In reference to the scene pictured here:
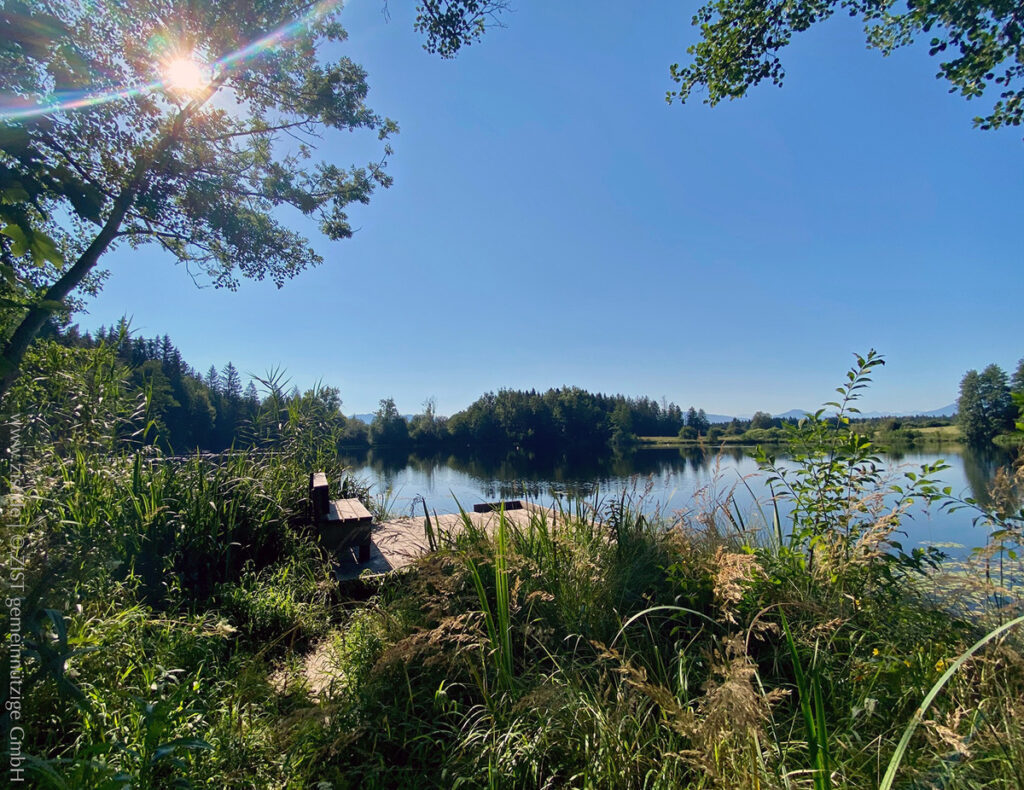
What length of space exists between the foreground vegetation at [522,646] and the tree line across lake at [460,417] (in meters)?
0.68

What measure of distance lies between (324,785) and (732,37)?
6780 mm

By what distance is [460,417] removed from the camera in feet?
168

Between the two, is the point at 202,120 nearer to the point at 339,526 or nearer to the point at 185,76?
the point at 185,76

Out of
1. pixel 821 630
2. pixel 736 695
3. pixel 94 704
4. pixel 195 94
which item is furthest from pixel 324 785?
pixel 195 94

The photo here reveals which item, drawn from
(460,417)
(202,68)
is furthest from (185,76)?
(460,417)

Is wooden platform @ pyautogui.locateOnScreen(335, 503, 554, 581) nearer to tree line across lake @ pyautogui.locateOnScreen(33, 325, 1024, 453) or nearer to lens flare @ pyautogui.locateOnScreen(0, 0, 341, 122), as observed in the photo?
tree line across lake @ pyautogui.locateOnScreen(33, 325, 1024, 453)

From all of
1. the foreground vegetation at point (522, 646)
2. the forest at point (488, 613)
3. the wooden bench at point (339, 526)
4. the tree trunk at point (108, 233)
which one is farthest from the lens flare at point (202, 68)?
the wooden bench at point (339, 526)

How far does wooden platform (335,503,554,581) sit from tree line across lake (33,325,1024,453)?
1513 mm

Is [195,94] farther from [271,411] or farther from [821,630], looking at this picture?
[821,630]

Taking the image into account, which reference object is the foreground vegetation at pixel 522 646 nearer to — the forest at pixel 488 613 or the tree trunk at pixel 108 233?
the forest at pixel 488 613

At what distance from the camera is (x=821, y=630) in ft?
5.20

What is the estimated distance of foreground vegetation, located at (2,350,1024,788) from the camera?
1.19 meters

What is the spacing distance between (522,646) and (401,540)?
2692 millimetres

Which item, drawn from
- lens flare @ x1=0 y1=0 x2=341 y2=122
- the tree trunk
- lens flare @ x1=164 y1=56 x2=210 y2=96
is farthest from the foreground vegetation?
lens flare @ x1=164 y1=56 x2=210 y2=96
